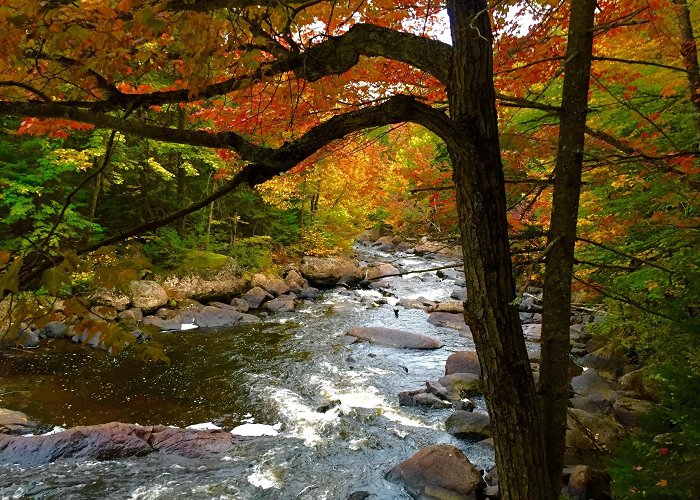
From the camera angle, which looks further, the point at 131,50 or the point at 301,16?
the point at 301,16

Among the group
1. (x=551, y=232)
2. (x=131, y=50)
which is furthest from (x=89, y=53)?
(x=551, y=232)

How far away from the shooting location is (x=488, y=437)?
706 centimetres

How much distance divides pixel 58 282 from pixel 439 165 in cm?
582

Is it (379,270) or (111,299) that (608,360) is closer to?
(379,270)

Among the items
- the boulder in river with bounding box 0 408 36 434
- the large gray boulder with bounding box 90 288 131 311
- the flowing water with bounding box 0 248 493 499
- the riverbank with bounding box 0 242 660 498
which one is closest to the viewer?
the flowing water with bounding box 0 248 493 499

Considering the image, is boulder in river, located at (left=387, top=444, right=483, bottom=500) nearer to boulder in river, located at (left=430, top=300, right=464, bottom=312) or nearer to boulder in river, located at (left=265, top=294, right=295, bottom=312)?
boulder in river, located at (left=430, top=300, right=464, bottom=312)

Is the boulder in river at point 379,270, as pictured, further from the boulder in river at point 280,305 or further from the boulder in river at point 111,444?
the boulder in river at point 111,444

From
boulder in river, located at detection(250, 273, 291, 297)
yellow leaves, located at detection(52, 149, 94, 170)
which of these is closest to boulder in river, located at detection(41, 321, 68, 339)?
yellow leaves, located at detection(52, 149, 94, 170)

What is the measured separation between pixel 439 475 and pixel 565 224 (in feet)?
14.7

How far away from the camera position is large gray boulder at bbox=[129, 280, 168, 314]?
13020mm

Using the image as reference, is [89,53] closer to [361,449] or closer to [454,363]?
[361,449]

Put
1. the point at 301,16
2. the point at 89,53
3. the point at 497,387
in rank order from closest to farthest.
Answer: the point at 497,387 < the point at 89,53 < the point at 301,16

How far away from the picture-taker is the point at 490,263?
2.22 m

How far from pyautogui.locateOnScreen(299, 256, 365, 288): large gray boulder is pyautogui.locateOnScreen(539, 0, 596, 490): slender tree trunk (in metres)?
16.8
